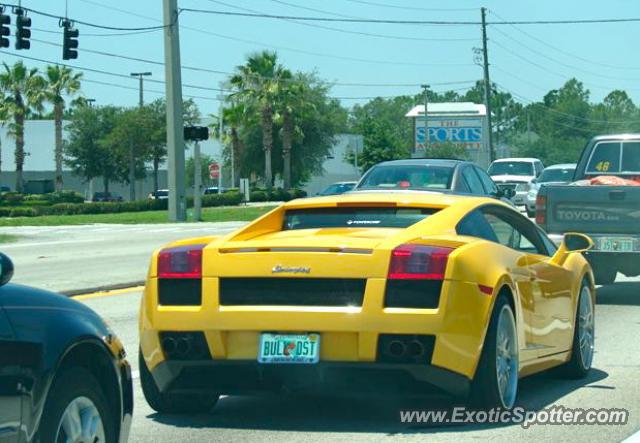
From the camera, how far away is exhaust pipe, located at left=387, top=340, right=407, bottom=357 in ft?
23.5

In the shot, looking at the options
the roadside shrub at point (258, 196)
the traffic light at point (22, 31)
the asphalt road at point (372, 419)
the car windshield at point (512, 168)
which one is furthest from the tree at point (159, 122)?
the asphalt road at point (372, 419)

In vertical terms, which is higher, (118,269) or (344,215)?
(344,215)

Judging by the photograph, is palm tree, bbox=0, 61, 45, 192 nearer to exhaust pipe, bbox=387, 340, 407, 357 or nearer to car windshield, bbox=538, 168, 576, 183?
car windshield, bbox=538, 168, 576, 183

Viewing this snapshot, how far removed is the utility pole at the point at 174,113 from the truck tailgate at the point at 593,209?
31.4 m

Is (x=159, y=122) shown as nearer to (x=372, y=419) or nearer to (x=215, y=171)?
(x=215, y=171)

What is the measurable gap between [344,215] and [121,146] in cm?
7946

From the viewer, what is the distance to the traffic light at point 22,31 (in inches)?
1421

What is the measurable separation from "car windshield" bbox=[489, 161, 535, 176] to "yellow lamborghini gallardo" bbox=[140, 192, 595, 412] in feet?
137

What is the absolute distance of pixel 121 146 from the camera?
8681 cm

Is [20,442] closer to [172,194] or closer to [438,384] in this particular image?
[438,384]

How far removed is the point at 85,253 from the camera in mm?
25625

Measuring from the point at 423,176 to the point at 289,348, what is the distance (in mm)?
12405

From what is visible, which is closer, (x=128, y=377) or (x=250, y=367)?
(x=128, y=377)

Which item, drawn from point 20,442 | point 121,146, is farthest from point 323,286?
point 121,146
